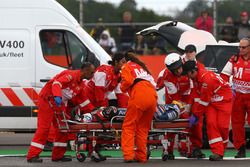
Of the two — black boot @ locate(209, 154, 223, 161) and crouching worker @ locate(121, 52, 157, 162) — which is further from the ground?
crouching worker @ locate(121, 52, 157, 162)

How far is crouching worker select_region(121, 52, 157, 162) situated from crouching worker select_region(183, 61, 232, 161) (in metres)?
0.71

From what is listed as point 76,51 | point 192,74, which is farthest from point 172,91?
Answer: point 76,51

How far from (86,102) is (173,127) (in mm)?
1492

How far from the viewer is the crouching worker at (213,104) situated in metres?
14.8

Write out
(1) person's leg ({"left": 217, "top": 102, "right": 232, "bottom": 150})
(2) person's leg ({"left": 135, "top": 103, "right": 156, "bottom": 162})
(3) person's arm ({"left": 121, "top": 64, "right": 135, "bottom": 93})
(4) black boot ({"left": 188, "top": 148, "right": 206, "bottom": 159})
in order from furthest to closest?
(4) black boot ({"left": 188, "top": 148, "right": 206, "bottom": 159}) → (1) person's leg ({"left": 217, "top": 102, "right": 232, "bottom": 150}) → (3) person's arm ({"left": 121, "top": 64, "right": 135, "bottom": 93}) → (2) person's leg ({"left": 135, "top": 103, "right": 156, "bottom": 162})

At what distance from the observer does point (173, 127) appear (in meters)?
14.6

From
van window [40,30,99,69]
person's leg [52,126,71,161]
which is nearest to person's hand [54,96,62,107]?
person's leg [52,126,71,161]

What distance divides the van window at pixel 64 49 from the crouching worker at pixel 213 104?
3.40 m

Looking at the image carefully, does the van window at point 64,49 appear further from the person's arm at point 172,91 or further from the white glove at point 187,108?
the white glove at point 187,108

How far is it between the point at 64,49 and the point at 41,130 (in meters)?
3.52

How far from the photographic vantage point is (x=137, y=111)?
1448cm

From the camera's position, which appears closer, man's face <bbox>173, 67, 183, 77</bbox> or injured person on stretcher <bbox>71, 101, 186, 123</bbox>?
injured person on stretcher <bbox>71, 101, 186, 123</bbox>

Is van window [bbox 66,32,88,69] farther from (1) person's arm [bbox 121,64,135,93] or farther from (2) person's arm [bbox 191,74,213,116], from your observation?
(2) person's arm [bbox 191,74,213,116]

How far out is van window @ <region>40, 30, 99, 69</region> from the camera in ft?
58.4
